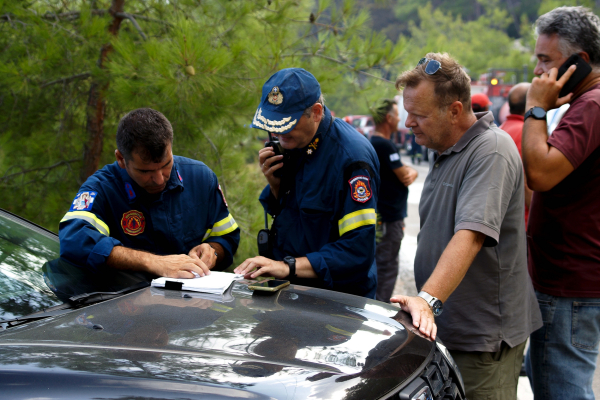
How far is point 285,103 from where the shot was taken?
243 centimetres

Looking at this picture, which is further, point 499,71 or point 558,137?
point 499,71

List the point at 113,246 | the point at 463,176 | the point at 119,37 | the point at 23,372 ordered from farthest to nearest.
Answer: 1. the point at 119,37
2. the point at 113,246
3. the point at 463,176
4. the point at 23,372

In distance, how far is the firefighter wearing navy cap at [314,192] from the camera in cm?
242

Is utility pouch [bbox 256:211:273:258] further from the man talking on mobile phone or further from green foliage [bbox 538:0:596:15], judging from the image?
green foliage [bbox 538:0:596:15]

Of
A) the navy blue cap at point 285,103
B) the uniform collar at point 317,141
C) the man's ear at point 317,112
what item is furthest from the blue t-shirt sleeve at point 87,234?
the man's ear at point 317,112

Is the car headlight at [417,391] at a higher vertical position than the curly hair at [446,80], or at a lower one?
lower

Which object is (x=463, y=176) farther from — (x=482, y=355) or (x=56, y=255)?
(x=56, y=255)

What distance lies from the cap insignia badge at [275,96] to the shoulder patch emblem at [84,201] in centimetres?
91

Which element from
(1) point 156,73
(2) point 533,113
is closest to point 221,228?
(1) point 156,73

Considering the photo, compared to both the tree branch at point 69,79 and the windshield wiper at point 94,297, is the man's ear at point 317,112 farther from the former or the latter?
the tree branch at point 69,79

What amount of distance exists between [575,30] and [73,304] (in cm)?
230

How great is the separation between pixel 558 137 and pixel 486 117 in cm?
31

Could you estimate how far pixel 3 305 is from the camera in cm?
186

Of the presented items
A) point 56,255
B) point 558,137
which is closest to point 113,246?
point 56,255
